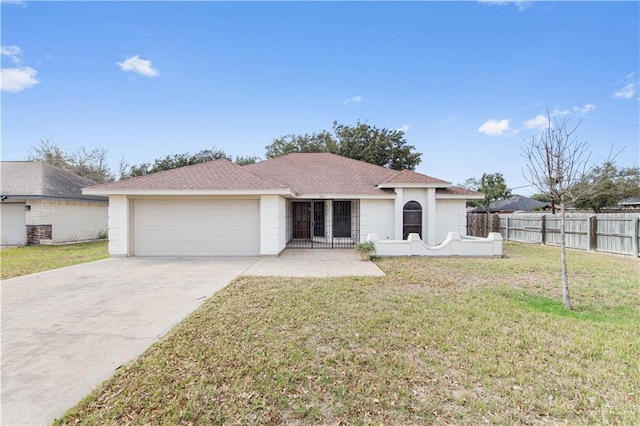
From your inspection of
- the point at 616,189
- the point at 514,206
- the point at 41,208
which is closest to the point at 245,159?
the point at 41,208

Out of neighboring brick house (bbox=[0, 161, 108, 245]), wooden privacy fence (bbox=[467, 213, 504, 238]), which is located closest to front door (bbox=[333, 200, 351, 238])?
wooden privacy fence (bbox=[467, 213, 504, 238])

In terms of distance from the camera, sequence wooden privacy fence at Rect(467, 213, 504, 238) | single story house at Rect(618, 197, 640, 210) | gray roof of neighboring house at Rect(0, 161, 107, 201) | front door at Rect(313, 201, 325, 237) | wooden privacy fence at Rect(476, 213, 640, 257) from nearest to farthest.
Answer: wooden privacy fence at Rect(476, 213, 640, 257)
front door at Rect(313, 201, 325, 237)
gray roof of neighboring house at Rect(0, 161, 107, 201)
wooden privacy fence at Rect(467, 213, 504, 238)
single story house at Rect(618, 197, 640, 210)

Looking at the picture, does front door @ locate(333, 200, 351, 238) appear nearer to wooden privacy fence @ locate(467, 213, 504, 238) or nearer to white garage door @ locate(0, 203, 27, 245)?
wooden privacy fence @ locate(467, 213, 504, 238)

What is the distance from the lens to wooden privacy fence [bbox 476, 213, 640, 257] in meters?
11.5

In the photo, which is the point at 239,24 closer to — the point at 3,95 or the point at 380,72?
the point at 380,72

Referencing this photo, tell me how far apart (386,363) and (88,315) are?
16.9ft

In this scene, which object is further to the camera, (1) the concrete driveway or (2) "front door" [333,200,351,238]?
(2) "front door" [333,200,351,238]

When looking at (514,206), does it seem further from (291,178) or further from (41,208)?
(41,208)

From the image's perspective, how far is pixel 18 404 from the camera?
8.70 feet

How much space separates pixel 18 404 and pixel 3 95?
21.5m

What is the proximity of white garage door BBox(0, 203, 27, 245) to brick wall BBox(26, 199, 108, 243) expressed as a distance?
680 millimetres

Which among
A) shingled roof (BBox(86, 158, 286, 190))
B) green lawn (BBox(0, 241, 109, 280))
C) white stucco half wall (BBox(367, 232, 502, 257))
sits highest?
shingled roof (BBox(86, 158, 286, 190))

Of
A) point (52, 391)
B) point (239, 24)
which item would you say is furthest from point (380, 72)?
point (52, 391)

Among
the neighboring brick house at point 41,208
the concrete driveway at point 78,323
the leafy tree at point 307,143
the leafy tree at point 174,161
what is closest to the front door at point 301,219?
the concrete driveway at point 78,323
